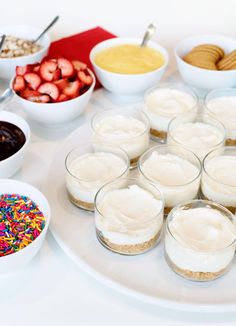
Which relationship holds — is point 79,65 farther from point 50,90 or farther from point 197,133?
point 197,133

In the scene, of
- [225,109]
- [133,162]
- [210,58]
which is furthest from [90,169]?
[210,58]

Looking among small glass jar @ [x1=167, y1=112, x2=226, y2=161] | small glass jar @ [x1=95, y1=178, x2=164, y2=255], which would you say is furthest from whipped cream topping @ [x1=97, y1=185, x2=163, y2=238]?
small glass jar @ [x1=167, y1=112, x2=226, y2=161]

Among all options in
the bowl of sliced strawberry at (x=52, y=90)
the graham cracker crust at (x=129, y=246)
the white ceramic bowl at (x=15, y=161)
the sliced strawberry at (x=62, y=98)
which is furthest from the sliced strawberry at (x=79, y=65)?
the graham cracker crust at (x=129, y=246)

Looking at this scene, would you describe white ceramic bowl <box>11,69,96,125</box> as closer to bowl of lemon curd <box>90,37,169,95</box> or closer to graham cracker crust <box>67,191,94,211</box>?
bowl of lemon curd <box>90,37,169,95</box>

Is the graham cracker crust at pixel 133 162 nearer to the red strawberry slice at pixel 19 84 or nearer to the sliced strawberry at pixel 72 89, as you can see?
the sliced strawberry at pixel 72 89

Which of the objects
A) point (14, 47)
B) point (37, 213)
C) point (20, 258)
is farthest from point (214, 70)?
point (20, 258)
